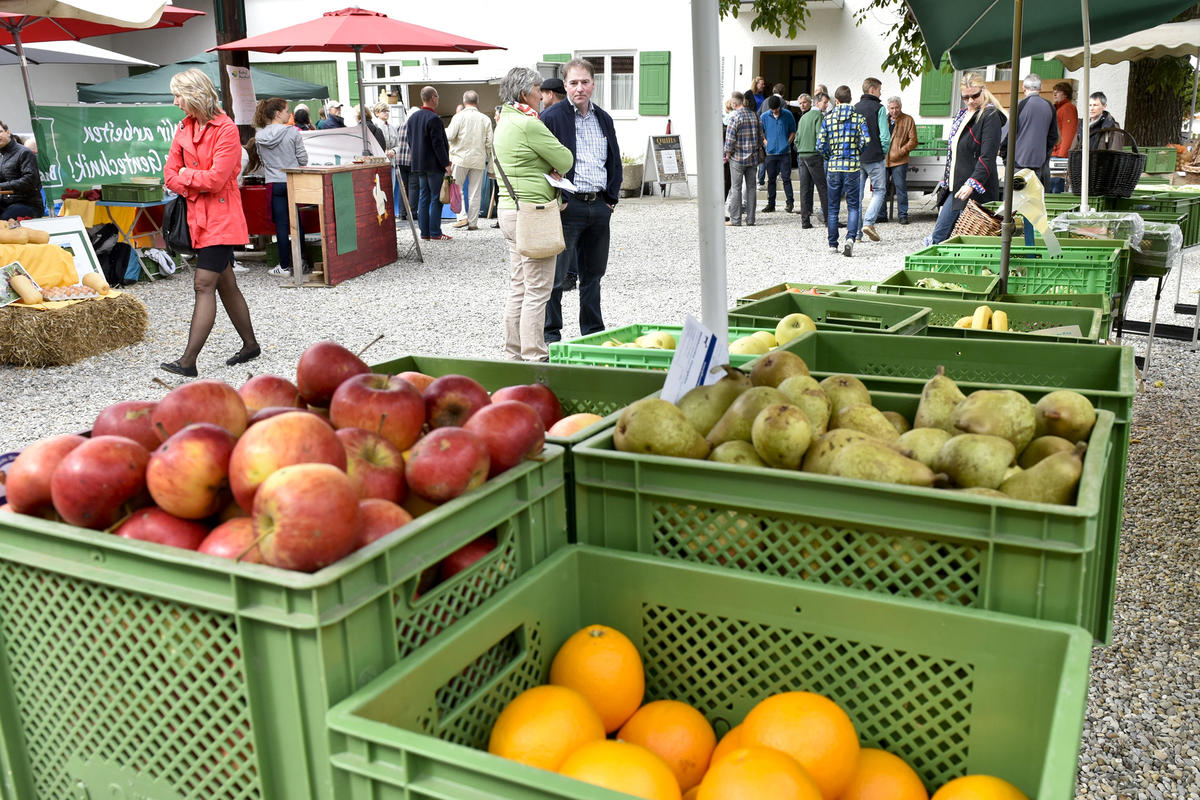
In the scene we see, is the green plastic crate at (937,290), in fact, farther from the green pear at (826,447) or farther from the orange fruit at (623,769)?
the orange fruit at (623,769)

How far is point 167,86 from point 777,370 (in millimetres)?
17851

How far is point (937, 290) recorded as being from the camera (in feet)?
15.1

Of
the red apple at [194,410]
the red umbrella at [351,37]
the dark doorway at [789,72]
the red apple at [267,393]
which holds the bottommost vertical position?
the red apple at [267,393]

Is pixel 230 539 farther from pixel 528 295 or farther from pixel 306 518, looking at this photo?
pixel 528 295

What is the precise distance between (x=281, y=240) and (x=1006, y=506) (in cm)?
1102

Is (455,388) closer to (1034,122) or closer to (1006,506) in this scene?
(1006,506)

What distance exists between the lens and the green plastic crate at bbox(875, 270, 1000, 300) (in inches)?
178

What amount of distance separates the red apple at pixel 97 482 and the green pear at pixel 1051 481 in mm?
1459

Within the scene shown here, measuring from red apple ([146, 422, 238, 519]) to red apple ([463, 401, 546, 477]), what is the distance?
0.41m

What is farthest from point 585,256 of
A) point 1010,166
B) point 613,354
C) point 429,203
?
point 429,203

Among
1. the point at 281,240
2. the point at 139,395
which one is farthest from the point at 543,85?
the point at 281,240

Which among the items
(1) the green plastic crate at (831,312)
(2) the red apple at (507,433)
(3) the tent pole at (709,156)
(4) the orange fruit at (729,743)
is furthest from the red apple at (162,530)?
(1) the green plastic crate at (831,312)

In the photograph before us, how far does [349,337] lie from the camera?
8.30m

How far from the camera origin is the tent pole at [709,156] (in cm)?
246
